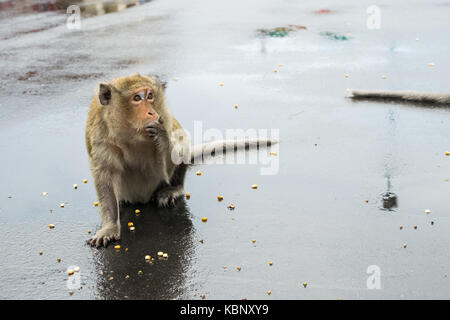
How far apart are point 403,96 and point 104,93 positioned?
470cm

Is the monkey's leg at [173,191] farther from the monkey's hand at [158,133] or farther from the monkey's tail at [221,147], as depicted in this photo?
the monkey's tail at [221,147]

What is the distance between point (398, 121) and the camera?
766 cm

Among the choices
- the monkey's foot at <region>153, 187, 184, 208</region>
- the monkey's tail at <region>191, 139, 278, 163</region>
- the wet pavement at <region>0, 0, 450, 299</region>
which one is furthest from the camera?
the monkey's tail at <region>191, 139, 278, 163</region>

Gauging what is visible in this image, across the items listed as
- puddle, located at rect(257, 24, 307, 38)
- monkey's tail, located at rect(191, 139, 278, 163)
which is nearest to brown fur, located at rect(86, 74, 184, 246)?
monkey's tail, located at rect(191, 139, 278, 163)

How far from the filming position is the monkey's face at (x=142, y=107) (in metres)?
4.92

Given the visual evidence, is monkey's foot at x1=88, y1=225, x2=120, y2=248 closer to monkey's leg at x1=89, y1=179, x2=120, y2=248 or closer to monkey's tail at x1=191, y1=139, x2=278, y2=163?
monkey's leg at x1=89, y1=179, x2=120, y2=248

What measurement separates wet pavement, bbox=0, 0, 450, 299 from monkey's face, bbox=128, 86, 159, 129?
0.96 m

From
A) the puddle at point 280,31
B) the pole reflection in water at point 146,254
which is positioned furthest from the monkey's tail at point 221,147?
the puddle at point 280,31

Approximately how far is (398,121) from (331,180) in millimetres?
1977

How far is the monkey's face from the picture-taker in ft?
16.1

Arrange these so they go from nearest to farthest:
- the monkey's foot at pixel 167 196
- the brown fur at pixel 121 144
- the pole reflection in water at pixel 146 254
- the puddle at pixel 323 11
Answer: the pole reflection in water at pixel 146 254 → the brown fur at pixel 121 144 → the monkey's foot at pixel 167 196 → the puddle at pixel 323 11

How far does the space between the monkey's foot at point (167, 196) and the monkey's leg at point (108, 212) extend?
22.6 inches

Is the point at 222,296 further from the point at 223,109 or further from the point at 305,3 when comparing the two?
the point at 305,3

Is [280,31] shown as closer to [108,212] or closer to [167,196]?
[167,196]
